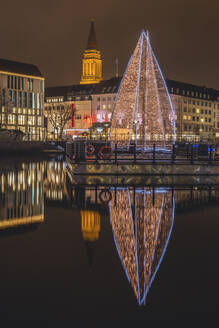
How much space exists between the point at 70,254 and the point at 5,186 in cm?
1554

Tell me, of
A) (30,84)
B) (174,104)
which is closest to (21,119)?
(30,84)

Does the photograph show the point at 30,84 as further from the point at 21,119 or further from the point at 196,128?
the point at 196,128

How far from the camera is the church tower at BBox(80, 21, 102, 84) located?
7603 inches

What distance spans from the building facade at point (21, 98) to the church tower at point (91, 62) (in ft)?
203

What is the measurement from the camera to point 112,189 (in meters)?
22.7

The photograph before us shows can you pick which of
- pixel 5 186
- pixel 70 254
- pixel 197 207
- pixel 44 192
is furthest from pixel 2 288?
pixel 5 186

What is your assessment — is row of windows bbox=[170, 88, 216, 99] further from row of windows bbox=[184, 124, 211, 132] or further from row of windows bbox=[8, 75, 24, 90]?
row of windows bbox=[8, 75, 24, 90]

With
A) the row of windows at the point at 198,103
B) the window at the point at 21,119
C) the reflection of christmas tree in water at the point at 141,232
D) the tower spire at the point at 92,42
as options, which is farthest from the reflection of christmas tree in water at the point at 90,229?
the tower spire at the point at 92,42

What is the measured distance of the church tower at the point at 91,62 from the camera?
19312 cm

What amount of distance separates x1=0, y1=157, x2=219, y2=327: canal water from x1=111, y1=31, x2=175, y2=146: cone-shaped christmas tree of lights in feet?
44.0

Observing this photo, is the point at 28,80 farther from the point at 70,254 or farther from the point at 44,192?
the point at 70,254

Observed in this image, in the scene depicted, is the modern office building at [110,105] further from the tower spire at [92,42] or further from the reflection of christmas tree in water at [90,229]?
the reflection of christmas tree in water at [90,229]

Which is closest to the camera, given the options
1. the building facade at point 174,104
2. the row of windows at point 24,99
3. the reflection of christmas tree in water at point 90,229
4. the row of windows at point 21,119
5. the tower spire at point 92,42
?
the reflection of christmas tree in water at point 90,229

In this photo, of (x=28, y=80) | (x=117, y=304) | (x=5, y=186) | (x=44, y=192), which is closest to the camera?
Result: (x=117, y=304)
